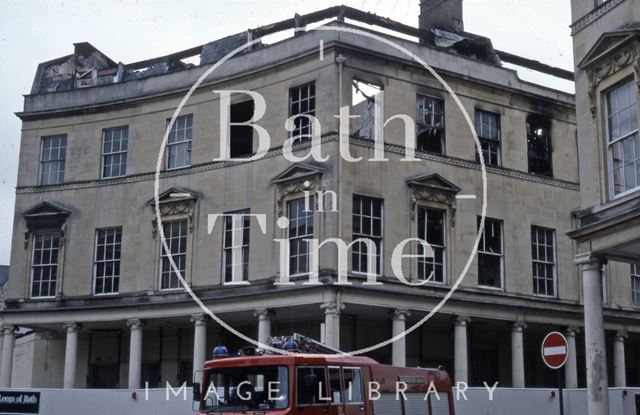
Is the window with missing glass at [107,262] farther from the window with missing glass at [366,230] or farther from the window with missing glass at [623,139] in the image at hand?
A: the window with missing glass at [623,139]

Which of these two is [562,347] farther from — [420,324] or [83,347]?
[83,347]

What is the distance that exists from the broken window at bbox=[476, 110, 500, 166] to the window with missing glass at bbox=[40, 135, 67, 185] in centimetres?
1626

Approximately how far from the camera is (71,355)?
33.2m

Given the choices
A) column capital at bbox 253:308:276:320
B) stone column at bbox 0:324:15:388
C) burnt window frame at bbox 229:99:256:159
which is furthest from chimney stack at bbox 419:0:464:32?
stone column at bbox 0:324:15:388

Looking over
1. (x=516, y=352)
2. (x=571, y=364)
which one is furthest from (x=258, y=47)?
(x=571, y=364)

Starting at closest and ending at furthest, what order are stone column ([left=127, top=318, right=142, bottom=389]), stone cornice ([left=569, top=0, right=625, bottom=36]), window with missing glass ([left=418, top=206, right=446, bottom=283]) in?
stone cornice ([left=569, top=0, right=625, bottom=36]), window with missing glass ([left=418, top=206, right=446, bottom=283]), stone column ([left=127, top=318, right=142, bottom=389])

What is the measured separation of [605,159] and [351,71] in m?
11.4

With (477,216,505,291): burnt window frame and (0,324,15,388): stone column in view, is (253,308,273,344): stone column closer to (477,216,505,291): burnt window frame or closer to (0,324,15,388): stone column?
(477,216,505,291): burnt window frame

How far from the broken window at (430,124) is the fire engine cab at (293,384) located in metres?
14.9

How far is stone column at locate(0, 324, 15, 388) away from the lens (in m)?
34.4

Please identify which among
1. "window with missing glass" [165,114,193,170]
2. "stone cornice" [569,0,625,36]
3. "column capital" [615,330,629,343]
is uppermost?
"window with missing glass" [165,114,193,170]

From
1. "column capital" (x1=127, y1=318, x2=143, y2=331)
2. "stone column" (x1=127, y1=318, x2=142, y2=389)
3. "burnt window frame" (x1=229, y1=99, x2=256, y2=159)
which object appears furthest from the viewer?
"column capital" (x1=127, y1=318, x2=143, y2=331)

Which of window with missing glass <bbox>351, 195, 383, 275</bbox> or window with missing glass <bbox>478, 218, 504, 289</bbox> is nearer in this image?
window with missing glass <bbox>351, 195, 383, 275</bbox>

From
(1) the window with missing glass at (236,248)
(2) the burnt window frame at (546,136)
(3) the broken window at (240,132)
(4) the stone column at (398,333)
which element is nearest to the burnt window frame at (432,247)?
(4) the stone column at (398,333)
